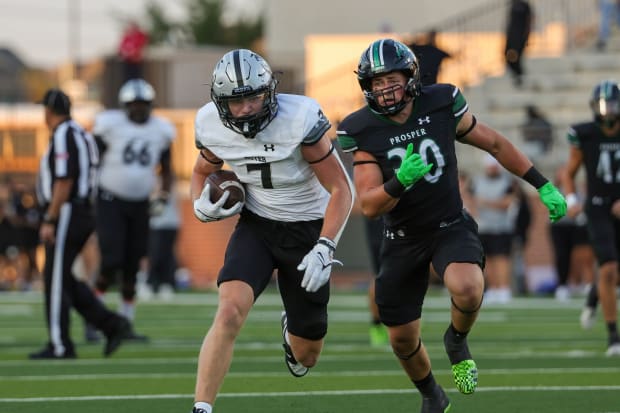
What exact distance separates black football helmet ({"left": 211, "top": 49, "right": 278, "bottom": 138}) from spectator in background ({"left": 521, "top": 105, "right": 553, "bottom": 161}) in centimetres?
1383

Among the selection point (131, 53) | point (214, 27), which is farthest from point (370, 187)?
point (214, 27)

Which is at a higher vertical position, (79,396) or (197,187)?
(197,187)

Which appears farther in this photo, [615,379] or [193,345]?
[193,345]

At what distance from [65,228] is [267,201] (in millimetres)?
3494

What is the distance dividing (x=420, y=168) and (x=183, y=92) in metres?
28.6

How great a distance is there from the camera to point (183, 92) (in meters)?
34.6

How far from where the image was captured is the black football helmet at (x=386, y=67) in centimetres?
655

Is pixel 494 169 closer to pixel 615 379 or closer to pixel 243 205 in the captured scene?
pixel 615 379

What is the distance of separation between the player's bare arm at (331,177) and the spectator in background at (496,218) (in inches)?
413

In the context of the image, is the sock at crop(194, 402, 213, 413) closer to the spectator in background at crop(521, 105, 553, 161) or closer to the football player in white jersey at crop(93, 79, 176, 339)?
the football player in white jersey at crop(93, 79, 176, 339)

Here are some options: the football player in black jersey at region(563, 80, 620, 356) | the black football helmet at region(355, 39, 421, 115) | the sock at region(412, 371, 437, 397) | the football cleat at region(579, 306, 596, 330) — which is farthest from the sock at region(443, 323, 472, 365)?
the football cleat at region(579, 306, 596, 330)

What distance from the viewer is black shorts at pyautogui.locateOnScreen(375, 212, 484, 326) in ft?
22.1

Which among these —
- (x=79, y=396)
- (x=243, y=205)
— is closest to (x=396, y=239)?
(x=243, y=205)

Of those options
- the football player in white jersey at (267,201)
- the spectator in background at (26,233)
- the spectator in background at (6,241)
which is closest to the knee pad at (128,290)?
the football player in white jersey at (267,201)
